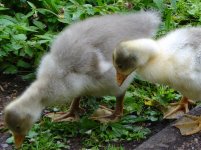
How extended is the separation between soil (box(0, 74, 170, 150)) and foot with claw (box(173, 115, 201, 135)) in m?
0.21

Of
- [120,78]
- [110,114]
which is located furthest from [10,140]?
[120,78]

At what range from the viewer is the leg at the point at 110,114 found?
416 cm

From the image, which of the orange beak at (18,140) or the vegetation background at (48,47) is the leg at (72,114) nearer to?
the vegetation background at (48,47)

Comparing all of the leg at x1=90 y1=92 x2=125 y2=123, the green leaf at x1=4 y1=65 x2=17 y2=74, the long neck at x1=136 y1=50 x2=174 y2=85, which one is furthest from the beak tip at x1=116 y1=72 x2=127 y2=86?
the green leaf at x1=4 y1=65 x2=17 y2=74

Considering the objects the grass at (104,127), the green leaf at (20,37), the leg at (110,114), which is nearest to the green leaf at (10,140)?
the grass at (104,127)

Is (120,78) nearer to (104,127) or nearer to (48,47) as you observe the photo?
(104,127)

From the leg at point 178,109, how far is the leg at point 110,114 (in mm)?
338

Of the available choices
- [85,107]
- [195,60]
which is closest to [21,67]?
[85,107]

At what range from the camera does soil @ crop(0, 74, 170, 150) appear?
3.92 m

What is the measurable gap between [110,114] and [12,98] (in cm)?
77

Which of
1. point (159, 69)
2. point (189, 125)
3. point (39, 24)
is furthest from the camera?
point (39, 24)

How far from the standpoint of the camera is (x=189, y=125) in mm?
3881

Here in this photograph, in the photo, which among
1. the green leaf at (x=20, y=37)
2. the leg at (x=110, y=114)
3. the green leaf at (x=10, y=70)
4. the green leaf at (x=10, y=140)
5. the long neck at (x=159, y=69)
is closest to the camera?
the long neck at (x=159, y=69)

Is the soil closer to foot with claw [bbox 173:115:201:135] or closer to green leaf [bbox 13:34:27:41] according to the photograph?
foot with claw [bbox 173:115:201:135]
